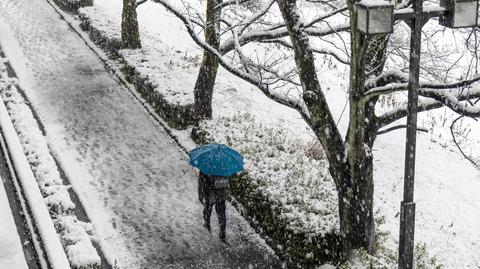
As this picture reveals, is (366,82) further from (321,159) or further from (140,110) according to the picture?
(140,110)

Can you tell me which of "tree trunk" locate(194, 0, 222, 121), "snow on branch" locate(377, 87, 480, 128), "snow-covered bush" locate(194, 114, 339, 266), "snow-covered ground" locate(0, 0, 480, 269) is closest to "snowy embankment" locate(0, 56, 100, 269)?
"snow-covered ground" locate(0, 0, 480, 269)

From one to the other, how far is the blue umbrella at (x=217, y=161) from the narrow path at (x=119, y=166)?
67.5 inches

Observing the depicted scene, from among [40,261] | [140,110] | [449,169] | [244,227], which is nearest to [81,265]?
[40,261]

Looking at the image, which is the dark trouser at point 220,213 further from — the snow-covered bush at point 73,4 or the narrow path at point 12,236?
the snow-covered bush at point 73,4

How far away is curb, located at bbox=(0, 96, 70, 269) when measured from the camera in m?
8.22

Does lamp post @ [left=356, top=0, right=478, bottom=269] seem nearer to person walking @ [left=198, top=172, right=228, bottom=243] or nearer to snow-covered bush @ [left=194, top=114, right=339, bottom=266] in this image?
snow-covered bush @ [left=194, top=114, right=339, bottom=266]

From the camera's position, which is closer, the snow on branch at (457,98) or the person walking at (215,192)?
the snow on branch at (457,98)

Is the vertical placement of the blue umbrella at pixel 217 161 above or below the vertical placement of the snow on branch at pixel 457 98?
below

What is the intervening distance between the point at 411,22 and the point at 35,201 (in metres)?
6.44

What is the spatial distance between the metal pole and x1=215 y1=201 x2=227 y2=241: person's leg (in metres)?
3.66

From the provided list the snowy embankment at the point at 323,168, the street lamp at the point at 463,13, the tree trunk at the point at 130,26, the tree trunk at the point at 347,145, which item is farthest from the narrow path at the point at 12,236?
the tree trunk at the point at 130,26

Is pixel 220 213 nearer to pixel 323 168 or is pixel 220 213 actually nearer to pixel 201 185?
pixel 201 185

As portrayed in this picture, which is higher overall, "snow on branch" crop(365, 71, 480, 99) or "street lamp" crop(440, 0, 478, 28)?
"street lamp" crop(440, 0, 478, 28)

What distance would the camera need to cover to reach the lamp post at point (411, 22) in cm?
716
